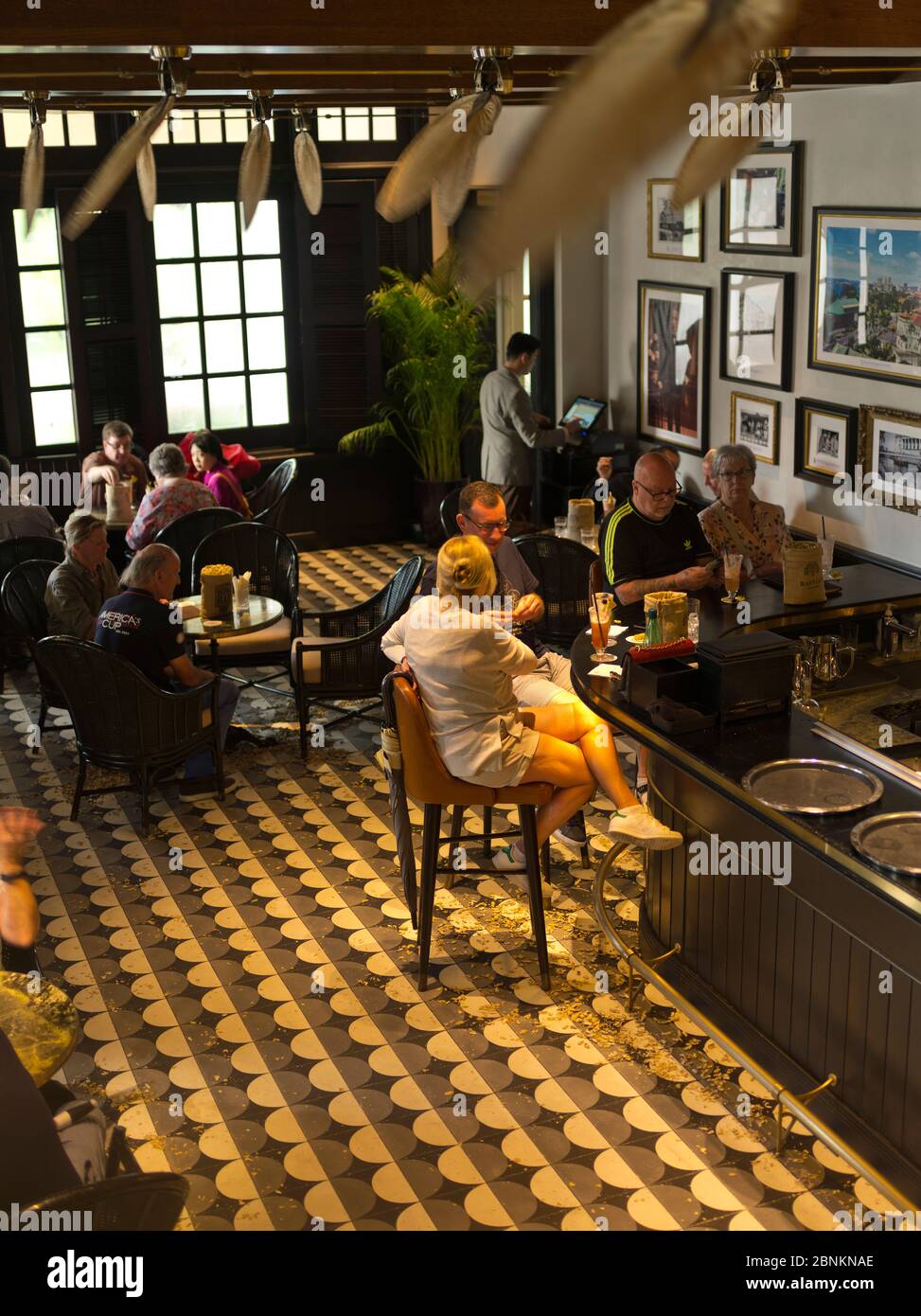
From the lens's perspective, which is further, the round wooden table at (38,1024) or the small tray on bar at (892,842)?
the small tray on bar at (892,842)

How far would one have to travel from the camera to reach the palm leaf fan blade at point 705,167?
5.05 feet

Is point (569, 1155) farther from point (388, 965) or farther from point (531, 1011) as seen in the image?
point (388, 965)

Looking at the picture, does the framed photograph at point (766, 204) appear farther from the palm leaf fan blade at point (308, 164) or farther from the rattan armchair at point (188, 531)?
the palm leaf fan blade at point (308, 164)

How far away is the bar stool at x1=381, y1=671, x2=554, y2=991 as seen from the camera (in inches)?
189

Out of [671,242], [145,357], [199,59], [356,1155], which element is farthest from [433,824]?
[145,357]

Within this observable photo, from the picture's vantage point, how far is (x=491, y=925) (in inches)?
220

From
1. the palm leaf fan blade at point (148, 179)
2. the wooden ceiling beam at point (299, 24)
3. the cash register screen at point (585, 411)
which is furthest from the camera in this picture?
the cash register screen at point (585, 411)

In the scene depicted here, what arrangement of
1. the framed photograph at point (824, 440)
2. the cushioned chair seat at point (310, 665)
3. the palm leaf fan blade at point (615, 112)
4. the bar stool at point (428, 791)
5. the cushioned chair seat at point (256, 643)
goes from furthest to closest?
the framed photograph at point (824, 440), the cushioned chair seat at point (256, 643), the cushioned chair seat at point (310, 665), the bar stool at point (428, 791), the palm leaf fan blade at point (615, 112)

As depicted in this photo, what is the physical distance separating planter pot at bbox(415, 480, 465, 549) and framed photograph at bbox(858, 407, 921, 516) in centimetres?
434

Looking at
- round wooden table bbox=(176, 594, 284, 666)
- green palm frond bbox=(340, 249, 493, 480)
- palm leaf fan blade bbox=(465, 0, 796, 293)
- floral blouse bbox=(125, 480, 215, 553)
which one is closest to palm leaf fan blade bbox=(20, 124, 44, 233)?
palm leaf fan blade bbox=(465, 0, 796, 293)

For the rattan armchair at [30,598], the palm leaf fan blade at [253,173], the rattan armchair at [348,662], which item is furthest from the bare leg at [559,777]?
the rattan armchair at [30,598]

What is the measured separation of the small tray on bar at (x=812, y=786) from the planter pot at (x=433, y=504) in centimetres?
767

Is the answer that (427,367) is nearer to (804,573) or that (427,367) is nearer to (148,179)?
(804,573)

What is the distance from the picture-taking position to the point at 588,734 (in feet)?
17.6
